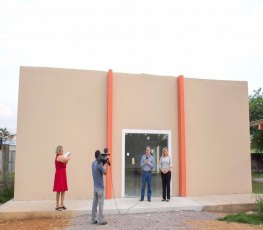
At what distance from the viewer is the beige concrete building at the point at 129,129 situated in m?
9.15

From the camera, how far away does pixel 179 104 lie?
1002 cm

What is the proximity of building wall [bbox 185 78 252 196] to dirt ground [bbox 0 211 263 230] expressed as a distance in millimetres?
2467

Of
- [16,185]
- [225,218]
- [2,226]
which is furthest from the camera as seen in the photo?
[16,185]

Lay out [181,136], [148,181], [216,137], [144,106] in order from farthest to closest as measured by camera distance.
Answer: [216,137], [144,106], [181,136], [148,181]

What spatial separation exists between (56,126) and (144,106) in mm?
2799

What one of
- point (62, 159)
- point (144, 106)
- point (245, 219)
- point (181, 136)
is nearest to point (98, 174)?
point (62, 159)

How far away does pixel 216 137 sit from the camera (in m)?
10.2

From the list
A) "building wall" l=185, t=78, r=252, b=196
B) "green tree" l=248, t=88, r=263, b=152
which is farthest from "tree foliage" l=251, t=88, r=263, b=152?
"building wall" l=185, t=78, r=252, b=196

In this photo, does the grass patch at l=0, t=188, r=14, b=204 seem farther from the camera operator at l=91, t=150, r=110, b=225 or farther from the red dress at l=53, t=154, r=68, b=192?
the camera operator at l=91, t=150, r=110, b=225

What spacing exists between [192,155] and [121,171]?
236 centimetres

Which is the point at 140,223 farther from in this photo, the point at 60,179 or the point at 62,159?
the point at 62,159

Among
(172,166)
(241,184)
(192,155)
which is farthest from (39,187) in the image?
(241,184)

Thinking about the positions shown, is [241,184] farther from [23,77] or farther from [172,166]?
[23,77]

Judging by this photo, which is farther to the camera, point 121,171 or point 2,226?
point 121,171
